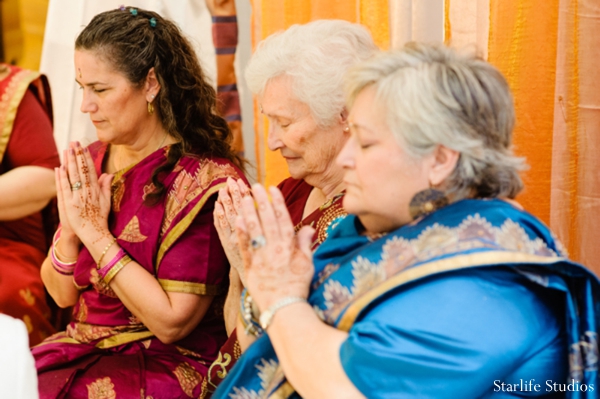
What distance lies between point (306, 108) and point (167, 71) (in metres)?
0.50

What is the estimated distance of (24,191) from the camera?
94.7 inches

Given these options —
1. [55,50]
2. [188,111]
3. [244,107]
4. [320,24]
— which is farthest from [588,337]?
[55,50]

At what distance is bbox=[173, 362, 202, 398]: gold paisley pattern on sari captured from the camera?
6.07ft

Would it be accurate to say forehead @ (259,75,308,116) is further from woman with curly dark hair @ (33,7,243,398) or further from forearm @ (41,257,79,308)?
forearm @ (41,257,79,308)

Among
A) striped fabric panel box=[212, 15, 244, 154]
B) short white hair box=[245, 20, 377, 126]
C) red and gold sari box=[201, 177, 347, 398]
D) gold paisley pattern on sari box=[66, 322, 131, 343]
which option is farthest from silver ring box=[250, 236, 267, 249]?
striped fabric panel box=[212, 15, 244, 154]

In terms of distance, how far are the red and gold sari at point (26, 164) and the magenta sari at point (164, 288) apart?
37 centimetres

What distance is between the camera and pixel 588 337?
1.17 m

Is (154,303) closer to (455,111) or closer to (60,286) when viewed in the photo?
(60,286)

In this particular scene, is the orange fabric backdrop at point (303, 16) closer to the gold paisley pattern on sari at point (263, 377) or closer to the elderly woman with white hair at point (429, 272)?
the elderly woman with white hair at point (429, 272)

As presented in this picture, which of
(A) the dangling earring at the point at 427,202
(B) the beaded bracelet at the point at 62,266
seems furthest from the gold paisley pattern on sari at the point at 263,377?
(B) the beaded bracelet at the point at 62,266

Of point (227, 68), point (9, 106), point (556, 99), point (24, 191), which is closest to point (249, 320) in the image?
point (556, 99)

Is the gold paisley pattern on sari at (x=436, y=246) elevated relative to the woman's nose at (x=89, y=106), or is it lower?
lower

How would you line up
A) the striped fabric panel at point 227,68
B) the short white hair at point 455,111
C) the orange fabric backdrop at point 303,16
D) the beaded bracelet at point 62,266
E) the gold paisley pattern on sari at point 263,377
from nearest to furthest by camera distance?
the short white hair at point 455,111
the gold paisley pattern on sari at point 263,377
the beaded bracelet at point 62,266
the orange fabric backdrop at point 303,16
the striped fabric panel at point 227,68

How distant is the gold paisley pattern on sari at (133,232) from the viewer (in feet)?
6.29
